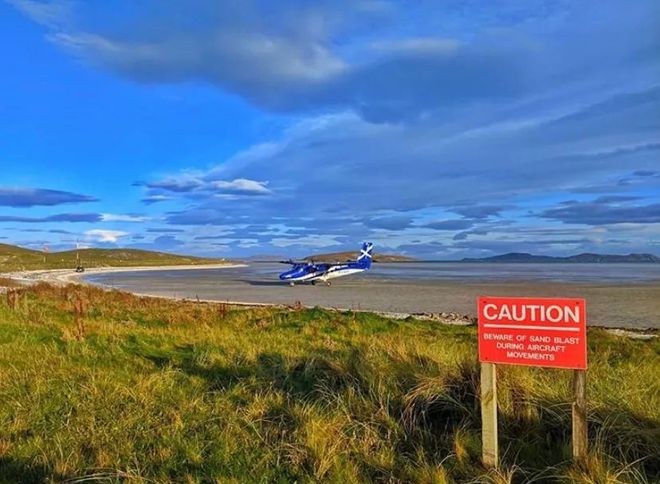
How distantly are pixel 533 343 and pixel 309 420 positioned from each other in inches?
80.0

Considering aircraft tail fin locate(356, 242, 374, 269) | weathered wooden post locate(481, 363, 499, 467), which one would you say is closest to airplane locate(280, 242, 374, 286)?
aircraft tail fin locate(356, 242, 374, 269)

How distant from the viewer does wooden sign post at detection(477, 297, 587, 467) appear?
3.90 meters

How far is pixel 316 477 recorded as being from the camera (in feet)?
13.4

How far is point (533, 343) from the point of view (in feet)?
13.3

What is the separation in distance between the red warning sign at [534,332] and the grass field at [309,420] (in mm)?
743

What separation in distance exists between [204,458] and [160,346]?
5.67 meters

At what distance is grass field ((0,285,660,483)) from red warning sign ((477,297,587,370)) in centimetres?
74

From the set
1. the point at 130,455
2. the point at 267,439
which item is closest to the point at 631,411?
the point at 267,439

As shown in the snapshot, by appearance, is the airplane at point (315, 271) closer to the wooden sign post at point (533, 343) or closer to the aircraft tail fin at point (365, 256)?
the aircraft tail fin at point (365, 256)

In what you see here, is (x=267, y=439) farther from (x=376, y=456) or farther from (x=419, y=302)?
(x=419, y=302)

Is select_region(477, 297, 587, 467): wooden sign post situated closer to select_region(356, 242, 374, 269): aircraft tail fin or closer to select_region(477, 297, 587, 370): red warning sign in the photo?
select_region(477, 297, 587, 370): red warning sign

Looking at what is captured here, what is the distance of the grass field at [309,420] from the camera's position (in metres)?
4.19

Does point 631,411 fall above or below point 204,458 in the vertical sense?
above

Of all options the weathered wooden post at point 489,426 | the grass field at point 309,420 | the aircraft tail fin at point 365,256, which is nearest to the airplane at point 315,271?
the aircraft tail fin at point 365,256
